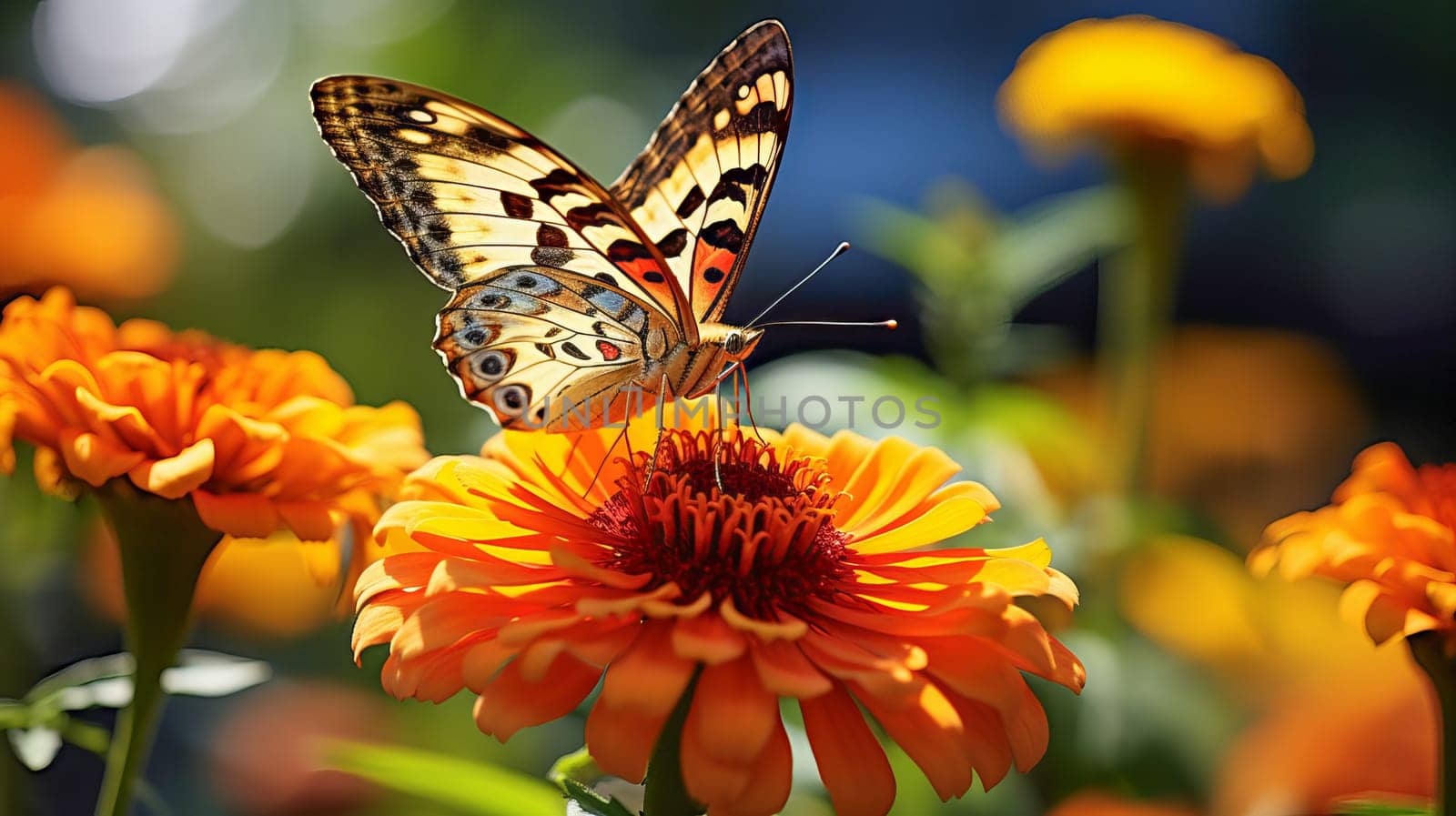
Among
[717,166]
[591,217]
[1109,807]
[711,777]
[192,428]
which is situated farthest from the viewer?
[1109,807]

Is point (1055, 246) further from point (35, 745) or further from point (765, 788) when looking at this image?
point (35, 745)

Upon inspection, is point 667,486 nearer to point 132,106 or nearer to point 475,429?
point 475,429

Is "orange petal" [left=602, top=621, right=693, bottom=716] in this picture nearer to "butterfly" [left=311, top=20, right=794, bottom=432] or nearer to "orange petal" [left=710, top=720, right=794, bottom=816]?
"orange petal" [left=710, top=720, right=794, bottom=816]

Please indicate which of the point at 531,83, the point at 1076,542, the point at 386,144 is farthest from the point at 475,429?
the point at 531,83

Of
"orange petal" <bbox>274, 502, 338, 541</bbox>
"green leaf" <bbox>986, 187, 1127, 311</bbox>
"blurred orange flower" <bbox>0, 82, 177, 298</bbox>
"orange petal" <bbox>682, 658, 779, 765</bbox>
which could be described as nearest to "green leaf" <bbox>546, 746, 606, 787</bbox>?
"orange petal" <bbox>682, 658, 779, 765</bbox>

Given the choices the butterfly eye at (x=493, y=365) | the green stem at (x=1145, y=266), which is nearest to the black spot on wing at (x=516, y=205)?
the butterfly eye at (x=493, y=365)

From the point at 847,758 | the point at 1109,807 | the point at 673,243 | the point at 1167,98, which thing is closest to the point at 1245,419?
the point at 1167,98
